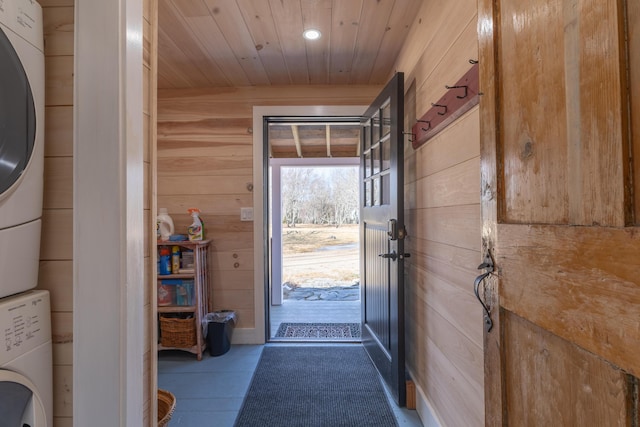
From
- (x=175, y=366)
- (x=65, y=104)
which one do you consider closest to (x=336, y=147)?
(x=175, y=366)

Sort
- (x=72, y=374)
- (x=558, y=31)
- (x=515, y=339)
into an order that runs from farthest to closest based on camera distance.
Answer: (x=72, y=374) < (x=515, y=339) < (x=558, y=31)

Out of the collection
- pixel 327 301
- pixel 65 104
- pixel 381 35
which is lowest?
pixel 327 301

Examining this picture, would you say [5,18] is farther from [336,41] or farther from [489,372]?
[336,41]

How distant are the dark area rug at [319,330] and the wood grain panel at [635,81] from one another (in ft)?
9.36

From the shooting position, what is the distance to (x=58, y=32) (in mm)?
922

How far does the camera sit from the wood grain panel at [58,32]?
36.3 inches

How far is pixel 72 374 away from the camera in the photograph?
0.90 metres

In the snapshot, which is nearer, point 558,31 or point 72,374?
point 558,31

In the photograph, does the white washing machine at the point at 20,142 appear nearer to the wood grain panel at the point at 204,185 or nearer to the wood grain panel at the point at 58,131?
the wood grain panel at the point at 58,131

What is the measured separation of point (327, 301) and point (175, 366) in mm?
2416

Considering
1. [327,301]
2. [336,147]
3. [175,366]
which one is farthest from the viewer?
[336,147]

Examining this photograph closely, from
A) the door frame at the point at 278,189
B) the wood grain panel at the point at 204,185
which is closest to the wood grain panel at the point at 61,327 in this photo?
the wood grain panel at the point at 204,185

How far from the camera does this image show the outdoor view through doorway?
155 inches

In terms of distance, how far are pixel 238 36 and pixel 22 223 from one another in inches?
70.7
